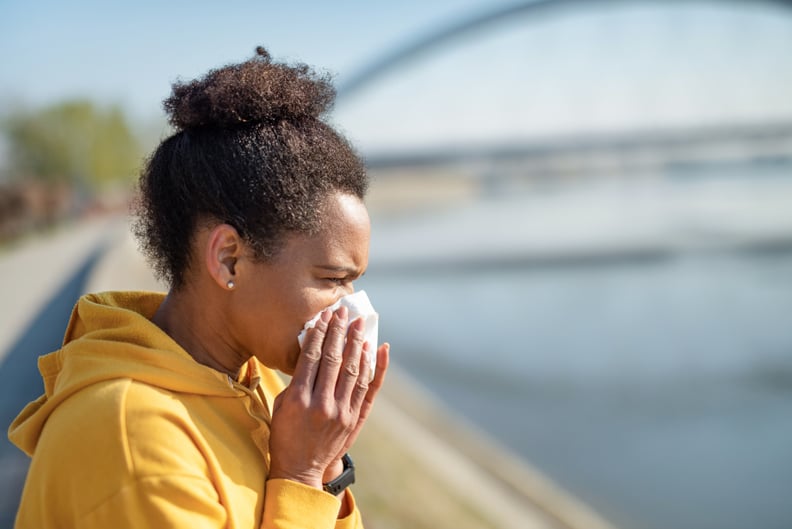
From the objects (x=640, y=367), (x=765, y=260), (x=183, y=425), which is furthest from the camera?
(x=765, y=260)

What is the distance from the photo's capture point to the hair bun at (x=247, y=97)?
1547 millimetres

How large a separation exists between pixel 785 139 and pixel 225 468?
263 ft

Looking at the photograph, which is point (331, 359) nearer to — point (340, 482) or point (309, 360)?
point (309, 360)

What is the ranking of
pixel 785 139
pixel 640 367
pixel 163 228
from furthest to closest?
pixel 785 139
pixel 640 367
pixel 163 228

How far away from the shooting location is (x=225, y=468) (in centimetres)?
143

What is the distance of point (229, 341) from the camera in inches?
65.7

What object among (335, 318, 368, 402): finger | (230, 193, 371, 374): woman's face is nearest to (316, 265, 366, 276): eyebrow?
(230, 193, 371, 374): woman's face

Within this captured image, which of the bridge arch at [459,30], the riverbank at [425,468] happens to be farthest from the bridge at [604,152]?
the riverbank at [425,468]

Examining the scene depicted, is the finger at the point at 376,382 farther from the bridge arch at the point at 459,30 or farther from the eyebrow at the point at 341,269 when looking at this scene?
the bridge arch at the point at 459,30

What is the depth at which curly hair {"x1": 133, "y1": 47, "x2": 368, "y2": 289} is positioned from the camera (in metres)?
1.54

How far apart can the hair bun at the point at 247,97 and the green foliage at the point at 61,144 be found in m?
38.1

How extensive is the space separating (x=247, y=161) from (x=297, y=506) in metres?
0.65

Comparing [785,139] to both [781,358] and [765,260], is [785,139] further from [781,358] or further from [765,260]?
[781,358]

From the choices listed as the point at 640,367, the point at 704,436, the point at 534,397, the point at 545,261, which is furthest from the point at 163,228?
the point at 545,261
